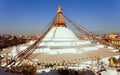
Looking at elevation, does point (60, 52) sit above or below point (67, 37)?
below

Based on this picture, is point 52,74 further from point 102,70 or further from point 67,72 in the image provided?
point 102,70

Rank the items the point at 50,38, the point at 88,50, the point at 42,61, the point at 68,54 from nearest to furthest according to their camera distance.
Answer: the point at 42,61, the point at 68,54, the point at 88,50, the point at 50,38

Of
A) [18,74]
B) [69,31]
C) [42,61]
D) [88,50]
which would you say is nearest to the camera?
[18,74]

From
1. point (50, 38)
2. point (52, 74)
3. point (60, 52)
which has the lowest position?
point (52, 74)

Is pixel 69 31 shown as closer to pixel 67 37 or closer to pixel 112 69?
pixel 67 37

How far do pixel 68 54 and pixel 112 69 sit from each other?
81.5 inches

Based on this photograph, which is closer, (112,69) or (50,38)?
(112,69)

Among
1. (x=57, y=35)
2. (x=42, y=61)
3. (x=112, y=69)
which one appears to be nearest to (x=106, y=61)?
(x=112, y=69)

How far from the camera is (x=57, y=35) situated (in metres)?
9.25

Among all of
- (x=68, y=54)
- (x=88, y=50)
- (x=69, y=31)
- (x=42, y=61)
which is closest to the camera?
(x=42, y=61)

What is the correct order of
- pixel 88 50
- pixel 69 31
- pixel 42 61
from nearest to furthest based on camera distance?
pixel 42 61, pixel 88 50, pixel 69 31

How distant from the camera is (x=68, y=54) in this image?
24.7 ft

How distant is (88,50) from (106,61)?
134 centimetres

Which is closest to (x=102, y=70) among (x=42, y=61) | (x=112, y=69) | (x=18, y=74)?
(x=112, y=69)
